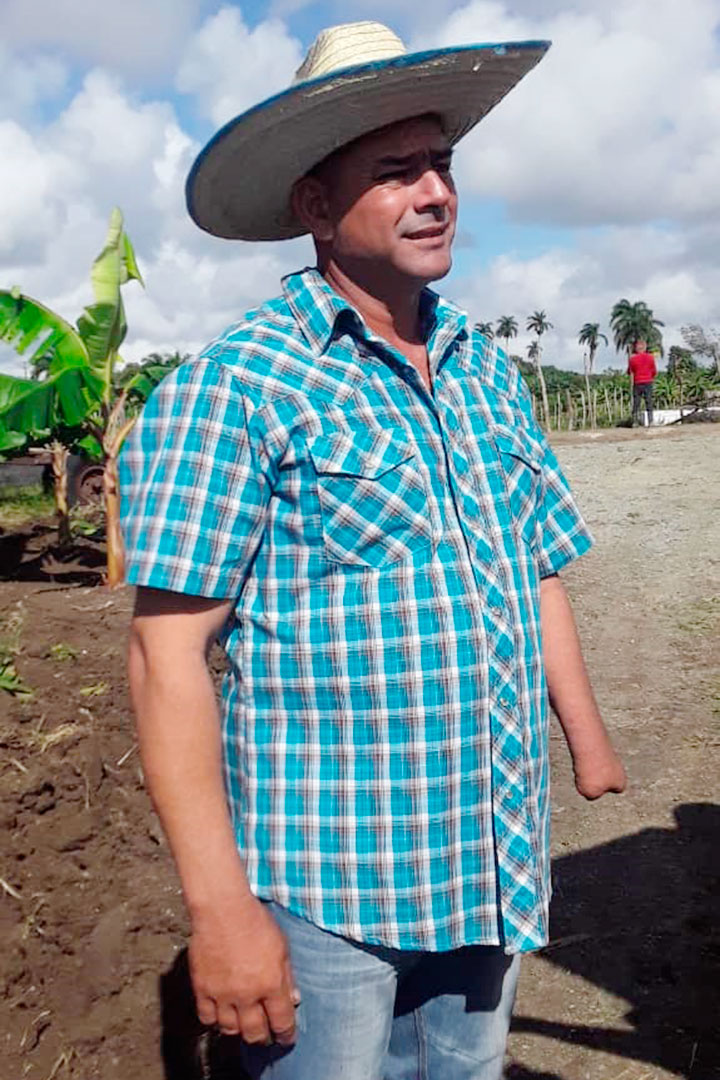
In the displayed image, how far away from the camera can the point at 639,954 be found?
11.6 feet

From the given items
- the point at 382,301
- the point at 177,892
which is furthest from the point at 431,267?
the point at 177,892

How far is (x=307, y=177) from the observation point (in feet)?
5.99

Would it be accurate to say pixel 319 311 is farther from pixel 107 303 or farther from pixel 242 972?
pixel 107 303

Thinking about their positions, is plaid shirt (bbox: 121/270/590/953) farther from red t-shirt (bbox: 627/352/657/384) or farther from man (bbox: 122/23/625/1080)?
red t-shirt (bbox: 627/352/657/384)

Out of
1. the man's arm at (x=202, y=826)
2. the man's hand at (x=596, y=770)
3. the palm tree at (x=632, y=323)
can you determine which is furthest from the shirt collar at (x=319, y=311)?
the palm tree at (x=632, y=323)

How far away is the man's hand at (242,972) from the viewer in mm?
1536

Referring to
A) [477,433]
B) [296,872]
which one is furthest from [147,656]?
[477,433]

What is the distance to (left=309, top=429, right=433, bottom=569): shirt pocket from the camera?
5.24ft

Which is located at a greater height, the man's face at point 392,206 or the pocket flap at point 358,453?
the man's face at point 392,206

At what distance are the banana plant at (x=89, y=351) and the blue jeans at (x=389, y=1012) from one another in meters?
6.70

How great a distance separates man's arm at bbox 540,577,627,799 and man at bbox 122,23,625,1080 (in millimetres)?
285

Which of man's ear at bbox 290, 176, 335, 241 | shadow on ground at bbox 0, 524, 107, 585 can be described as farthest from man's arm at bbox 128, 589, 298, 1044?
shadow on ground at bbox 0, 524, 107, 585

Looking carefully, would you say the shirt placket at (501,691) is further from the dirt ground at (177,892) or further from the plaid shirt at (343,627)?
the dirt ground at (177,892)

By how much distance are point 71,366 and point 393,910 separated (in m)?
7.44
